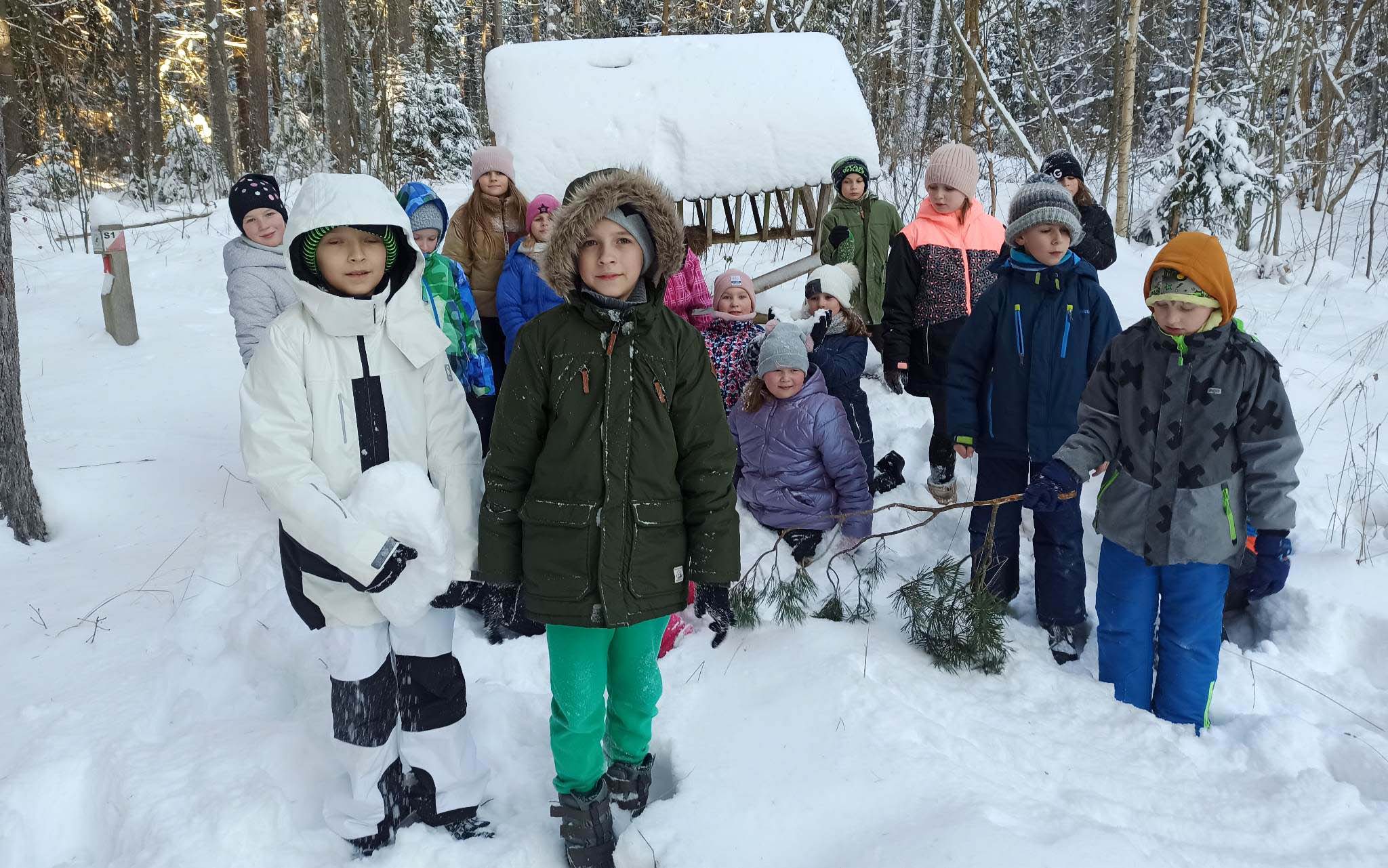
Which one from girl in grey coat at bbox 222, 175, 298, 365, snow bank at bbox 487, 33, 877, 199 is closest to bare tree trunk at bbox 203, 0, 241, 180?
snow bank at bbox 487, 33, 877, 199

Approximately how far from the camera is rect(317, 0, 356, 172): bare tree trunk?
356 inches

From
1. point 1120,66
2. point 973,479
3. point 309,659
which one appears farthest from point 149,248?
Result: point 1120,66

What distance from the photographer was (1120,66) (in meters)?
10.5

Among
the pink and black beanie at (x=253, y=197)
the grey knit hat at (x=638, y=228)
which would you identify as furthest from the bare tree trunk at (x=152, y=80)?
the grey knit hat at (x=638, y=228)

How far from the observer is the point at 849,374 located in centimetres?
405

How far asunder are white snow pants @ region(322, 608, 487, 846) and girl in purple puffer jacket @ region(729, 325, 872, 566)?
70.4 inches

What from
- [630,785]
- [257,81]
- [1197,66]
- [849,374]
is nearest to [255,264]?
[630,785]

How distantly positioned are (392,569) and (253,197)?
2214 mm

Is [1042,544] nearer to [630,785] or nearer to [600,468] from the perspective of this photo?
[630,785]

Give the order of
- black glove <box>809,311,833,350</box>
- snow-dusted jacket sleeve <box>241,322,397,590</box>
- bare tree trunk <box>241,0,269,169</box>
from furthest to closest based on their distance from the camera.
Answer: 1. bare tree trunk <box>241,0,269,169</box>
2. black glove <box>809,311,833,350</box>
3. snow-dusted jacket sleeve <box>241,322,397,590</box>

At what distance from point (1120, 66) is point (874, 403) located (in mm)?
8332

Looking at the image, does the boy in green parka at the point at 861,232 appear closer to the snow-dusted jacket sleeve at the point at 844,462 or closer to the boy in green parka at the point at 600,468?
the snow-dusted jacket sleeve at the point at 844,462

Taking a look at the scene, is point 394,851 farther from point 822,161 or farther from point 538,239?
point 822,161

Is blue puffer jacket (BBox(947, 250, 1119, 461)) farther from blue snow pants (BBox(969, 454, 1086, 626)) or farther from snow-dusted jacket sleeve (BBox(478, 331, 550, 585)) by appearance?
snow-dusted jacket sleeve (BBox(478, 331, 550, 585))
